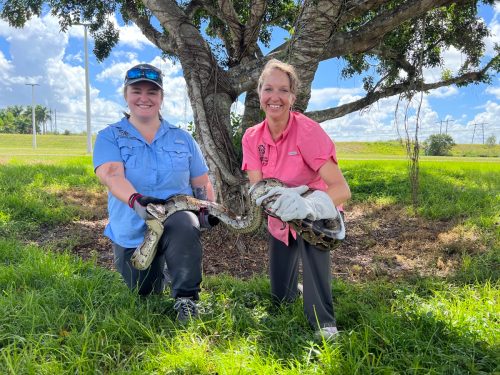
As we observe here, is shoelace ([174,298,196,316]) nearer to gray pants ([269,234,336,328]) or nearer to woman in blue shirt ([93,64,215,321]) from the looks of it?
woman in blue shirt ([93,64,215,321])

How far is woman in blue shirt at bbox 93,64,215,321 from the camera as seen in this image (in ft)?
10.3

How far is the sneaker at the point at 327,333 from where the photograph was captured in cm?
284

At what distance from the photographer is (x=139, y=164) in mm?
3412

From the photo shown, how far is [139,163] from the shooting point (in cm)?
341

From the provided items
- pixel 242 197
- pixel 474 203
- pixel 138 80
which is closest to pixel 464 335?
pixel 138 80

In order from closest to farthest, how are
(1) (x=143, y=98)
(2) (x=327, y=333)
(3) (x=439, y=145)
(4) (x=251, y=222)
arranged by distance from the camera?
(2) (x=327, y=333)
(1) (x=143, y=98)
(4) (x=251, y=222)
(3) (x=439, y=145)

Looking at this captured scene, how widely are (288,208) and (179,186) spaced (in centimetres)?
118

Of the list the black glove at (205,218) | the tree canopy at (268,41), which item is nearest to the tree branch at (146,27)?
the tree canopy at (268,41)

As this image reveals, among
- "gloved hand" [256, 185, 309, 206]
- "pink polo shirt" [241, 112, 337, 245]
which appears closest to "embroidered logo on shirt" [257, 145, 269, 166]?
"pink polo shirt" [241, 112, 337, 245]

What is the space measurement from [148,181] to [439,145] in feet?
164

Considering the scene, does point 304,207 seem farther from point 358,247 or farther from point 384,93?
point 384,93

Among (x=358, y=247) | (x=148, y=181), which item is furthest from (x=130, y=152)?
(x=358, y=247)

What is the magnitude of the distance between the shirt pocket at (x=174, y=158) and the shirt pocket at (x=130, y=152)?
0.19 meters

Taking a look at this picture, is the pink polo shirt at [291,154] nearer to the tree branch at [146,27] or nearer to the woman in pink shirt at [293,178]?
the woman in pink shirt at [293,178]
